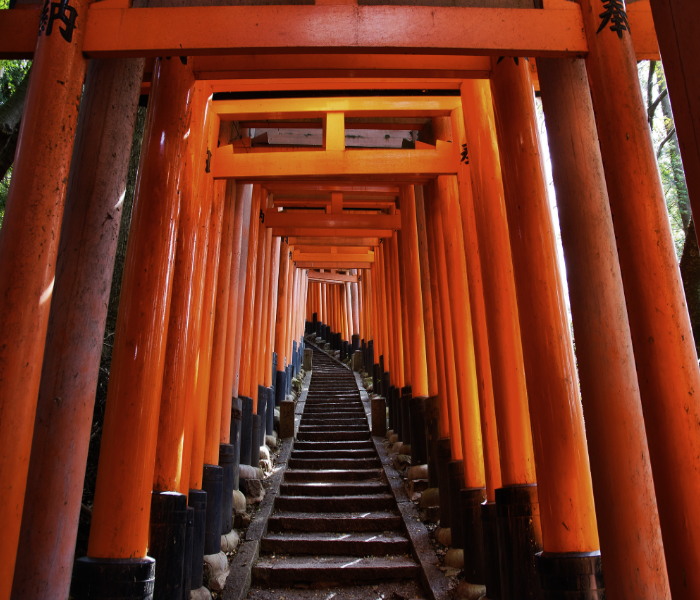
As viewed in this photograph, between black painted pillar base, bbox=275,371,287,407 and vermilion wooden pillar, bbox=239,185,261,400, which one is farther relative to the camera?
black painted pillar base, bbox=275,371,287,407

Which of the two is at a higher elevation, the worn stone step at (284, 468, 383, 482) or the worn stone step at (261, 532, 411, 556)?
the worn stone step at (284, 468, 383, 482)

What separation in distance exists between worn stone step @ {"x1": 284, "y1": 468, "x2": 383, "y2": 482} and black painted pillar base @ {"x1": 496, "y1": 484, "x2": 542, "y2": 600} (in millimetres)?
4306

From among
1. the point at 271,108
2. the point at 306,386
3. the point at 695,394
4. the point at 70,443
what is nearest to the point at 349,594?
the point at 70,443

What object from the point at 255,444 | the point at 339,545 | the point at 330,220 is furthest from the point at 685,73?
the point at 330,220

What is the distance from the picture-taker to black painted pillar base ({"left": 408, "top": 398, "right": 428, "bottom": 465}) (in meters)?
7.45

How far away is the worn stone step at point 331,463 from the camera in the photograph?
27.3ft

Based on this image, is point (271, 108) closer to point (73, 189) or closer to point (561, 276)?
point (73, 189)

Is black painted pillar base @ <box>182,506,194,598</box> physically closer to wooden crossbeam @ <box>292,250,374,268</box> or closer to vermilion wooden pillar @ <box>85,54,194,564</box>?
vermilion wooden pillar @ <box>85,54,194,564</box>

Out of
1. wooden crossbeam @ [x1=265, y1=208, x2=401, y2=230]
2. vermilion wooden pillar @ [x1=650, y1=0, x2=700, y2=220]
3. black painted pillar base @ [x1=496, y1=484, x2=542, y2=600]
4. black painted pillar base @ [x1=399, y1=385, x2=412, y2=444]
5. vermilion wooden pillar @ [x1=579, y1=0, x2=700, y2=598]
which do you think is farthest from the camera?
wooden crossbeam @ [x1=265, y1=208, x2=401, y2=230]

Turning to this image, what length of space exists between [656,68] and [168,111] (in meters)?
6.16

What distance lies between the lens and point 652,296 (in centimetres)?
255

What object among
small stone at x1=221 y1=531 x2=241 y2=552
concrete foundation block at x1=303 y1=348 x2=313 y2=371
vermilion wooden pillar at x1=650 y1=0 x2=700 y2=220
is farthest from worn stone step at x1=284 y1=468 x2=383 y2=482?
concrete foundation block at x1=303 y1=348 x2=313 y2=371

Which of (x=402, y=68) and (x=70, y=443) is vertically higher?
(x=402, y=68)

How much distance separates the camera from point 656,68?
6730mm
